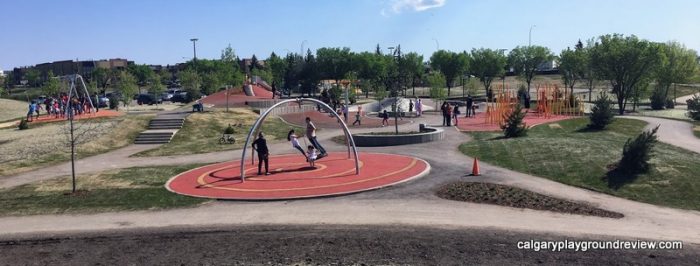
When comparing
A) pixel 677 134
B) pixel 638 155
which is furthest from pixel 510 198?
pixel 677 134

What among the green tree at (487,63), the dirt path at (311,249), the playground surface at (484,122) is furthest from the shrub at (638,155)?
the green tree at (487,63)

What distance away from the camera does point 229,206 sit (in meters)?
17.7

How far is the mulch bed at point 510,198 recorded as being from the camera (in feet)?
53.1

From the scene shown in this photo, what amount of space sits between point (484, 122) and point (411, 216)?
2766 cm

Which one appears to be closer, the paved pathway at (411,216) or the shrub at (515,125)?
the paved pathway at (411,216)

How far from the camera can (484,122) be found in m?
41.8

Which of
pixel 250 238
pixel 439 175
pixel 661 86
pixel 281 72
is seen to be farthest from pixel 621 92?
pixel 281 72

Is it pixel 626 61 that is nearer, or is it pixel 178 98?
pixel 626 61

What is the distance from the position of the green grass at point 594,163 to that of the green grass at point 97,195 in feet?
44.2

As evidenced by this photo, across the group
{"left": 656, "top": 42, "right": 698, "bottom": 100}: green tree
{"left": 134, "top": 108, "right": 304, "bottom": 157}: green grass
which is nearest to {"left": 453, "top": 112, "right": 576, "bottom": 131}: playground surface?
{"left": 134, "top": 108, "right": 304, "bottom": 157}: green grass

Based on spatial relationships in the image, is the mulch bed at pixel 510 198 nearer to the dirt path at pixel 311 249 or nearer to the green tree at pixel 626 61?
the dirt path at pixel 311 249

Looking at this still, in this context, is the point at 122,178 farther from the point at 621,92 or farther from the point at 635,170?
the point at 621,92

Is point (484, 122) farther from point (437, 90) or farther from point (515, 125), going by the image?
point (437, 90)

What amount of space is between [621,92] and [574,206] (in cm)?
4425
